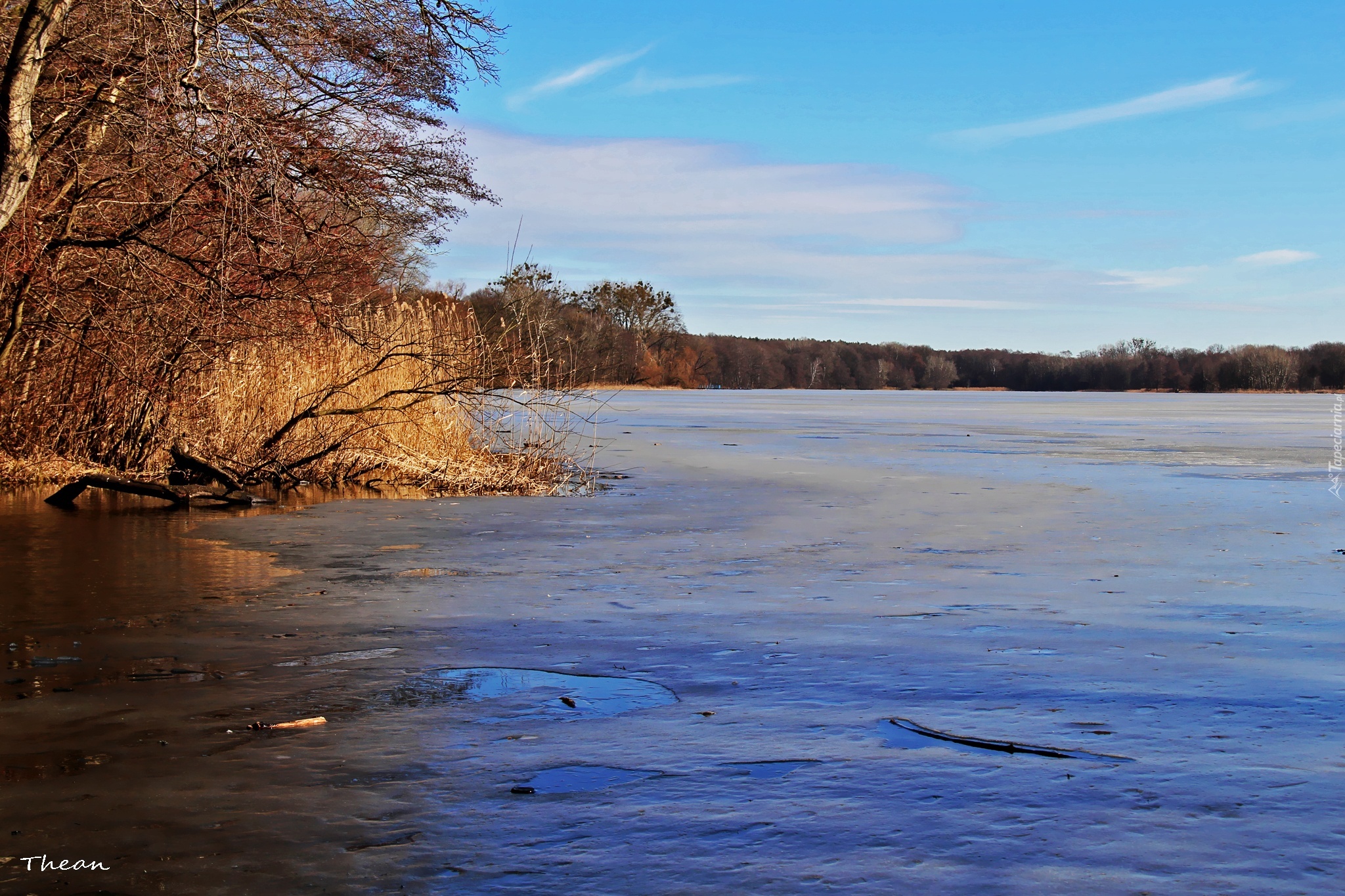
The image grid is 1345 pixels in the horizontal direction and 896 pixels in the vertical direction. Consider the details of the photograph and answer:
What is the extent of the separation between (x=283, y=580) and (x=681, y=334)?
76.9 metres

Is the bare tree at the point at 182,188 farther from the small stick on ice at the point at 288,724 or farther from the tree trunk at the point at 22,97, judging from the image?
the small stick on ice at the point at 288,724

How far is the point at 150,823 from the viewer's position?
308 cm

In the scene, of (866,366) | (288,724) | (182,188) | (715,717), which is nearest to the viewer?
(288,724)

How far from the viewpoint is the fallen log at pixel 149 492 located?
35.8 ft

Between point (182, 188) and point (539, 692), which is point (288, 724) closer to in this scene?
point (539, 692)

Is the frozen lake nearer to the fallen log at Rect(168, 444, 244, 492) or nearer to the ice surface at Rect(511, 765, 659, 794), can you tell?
the ice surface at Rect(511, 765, 659, 794)

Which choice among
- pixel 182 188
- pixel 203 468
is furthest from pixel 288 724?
pixel 203 468

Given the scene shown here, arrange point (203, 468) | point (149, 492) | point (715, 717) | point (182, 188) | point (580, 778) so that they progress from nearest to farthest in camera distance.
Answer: point (580, 778), point (715, 717), point (182, 188), point (149, 492), point (203, 468)

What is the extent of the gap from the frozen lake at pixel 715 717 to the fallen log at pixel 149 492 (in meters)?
2.00

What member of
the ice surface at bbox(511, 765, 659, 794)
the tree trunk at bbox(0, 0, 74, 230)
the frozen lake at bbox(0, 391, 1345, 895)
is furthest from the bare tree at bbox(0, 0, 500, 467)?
the ice surface at bbox(511, 765, 659, 794)

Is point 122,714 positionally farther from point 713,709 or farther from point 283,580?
point 283,580

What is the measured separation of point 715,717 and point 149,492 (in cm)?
873

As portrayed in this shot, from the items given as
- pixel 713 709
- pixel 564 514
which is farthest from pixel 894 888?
pixel 564 514

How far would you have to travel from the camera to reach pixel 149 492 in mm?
11195
